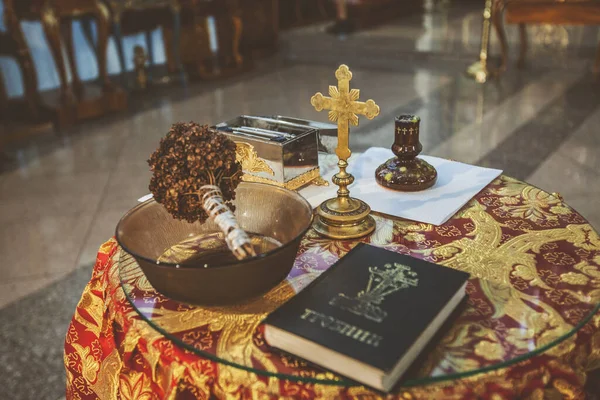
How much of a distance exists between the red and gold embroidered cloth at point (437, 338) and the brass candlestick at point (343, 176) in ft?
0.11

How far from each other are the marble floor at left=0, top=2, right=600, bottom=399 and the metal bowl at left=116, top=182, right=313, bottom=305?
2.93ft

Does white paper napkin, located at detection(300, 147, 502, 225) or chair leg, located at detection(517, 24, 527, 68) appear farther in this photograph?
chair leg, located at detection(517, 24, 527, 68)

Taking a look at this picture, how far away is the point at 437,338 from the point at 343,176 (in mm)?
446

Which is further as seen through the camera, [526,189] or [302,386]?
[526,189]

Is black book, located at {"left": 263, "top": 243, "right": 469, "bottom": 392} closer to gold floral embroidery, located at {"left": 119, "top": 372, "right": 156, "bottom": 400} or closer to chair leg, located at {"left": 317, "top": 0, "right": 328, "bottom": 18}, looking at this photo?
gold floral embroidery, located at {"left": 119, "top": 372, "right": 156, "bottom": 400}

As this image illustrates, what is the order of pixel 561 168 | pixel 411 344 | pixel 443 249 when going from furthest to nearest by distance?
pixel 561 168 → pixel 443 249 → pixel 411 344

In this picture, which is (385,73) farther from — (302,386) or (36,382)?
(302,386)

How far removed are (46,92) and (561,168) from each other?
391 centimetres

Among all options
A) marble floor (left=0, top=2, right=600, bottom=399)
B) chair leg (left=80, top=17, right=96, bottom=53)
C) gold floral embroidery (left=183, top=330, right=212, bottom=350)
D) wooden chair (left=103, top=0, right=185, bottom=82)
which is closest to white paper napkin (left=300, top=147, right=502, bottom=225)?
gold floral embroidery (left=183, top=330, right=212, bottom=350)

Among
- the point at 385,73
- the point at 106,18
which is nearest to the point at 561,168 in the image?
the point at 385,73

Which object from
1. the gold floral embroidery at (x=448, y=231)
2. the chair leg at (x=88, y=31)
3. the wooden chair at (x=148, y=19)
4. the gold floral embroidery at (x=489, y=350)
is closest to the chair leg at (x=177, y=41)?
the wooden chair at (x=148, y=19)

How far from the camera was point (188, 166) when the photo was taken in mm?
987

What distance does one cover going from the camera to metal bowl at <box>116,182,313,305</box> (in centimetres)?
92

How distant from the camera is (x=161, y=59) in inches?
222
